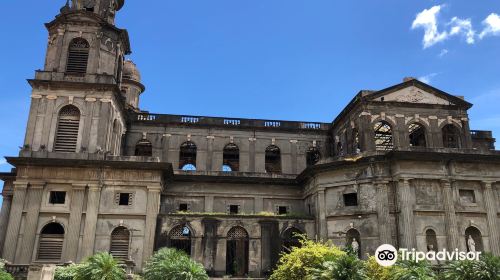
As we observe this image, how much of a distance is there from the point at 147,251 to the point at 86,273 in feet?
24.7

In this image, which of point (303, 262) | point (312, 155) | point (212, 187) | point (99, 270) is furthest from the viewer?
point (312, 155)

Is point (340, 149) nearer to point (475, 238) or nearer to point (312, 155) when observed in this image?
point (312, 155)

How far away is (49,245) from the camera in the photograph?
26359mm

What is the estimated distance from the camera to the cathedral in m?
26.5

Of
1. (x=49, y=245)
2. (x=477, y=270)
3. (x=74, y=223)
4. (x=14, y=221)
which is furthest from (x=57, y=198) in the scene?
(x=477, y=270)

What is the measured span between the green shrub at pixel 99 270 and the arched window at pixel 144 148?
15630mm

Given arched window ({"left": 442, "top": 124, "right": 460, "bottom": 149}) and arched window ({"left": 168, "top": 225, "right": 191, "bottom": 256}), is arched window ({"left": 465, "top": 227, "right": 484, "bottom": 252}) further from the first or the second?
arched window ({"left": 168, "top": 225, "right": 191, "bottom": 256})

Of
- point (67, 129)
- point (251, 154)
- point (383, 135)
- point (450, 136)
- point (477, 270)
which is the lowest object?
point (477, 270)

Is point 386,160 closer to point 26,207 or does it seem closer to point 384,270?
point 384,270

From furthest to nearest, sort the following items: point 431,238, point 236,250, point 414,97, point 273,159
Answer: point 273,159 → point 414,97 → point 236,250 → point 431,238

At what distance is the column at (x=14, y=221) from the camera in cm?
2566

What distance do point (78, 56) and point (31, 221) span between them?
11214 millimetres

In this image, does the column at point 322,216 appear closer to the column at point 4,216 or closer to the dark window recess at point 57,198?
the dark window recess at point 57,198

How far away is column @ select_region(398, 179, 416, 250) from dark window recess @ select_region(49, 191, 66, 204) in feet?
65.1
